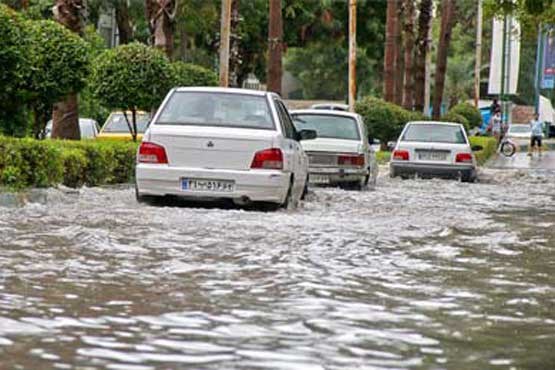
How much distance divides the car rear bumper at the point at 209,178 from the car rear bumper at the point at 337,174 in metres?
7.63

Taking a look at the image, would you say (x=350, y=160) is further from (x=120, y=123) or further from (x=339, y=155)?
(x=120, y=123)

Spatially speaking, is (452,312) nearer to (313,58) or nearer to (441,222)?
(441,222)

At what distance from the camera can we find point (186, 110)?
15219mm

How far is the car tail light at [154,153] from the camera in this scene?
1458cm

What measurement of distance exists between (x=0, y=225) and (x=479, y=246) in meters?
4.61

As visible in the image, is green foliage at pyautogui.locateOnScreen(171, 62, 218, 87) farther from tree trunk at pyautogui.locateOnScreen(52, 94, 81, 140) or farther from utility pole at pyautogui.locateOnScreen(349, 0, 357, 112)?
utility pole at pyautogui.locateOnScreen(349, 0, 357, 112)

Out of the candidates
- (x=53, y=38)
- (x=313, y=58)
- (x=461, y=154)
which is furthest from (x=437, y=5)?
(x=53, y=38)

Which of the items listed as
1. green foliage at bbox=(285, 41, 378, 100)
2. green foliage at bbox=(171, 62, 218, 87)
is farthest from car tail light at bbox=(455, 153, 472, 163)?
green foliage at bbox=(285, 41, 378, 100)

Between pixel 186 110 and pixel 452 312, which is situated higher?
pixel 186 110

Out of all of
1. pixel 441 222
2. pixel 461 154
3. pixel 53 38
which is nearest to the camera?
pixel 441 222

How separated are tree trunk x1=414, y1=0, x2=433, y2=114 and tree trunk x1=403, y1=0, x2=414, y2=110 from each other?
0.28m

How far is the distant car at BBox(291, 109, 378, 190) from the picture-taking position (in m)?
22.3

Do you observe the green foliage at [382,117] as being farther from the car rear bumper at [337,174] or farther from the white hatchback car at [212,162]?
the white hatchback car at [212,162]

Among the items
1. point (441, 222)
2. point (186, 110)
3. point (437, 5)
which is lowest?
point (441, 222)
